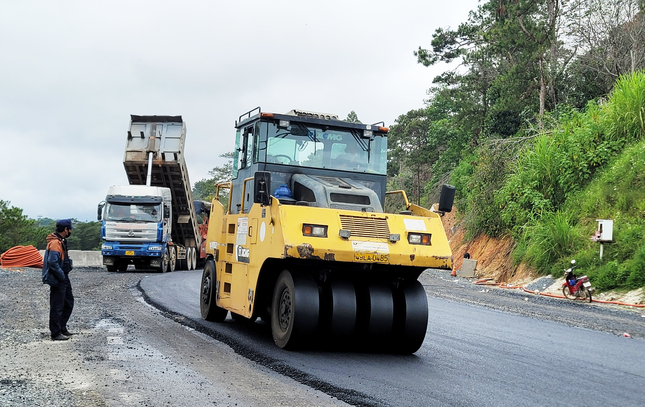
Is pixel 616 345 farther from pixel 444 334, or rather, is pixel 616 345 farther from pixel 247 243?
pixel 247 243

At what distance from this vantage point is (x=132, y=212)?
82.9ft

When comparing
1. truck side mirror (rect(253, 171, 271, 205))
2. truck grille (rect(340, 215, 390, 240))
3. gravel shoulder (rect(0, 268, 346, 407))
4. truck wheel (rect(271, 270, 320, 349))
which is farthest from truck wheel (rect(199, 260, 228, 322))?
truck grille (rect(340, 215, 390, 240))

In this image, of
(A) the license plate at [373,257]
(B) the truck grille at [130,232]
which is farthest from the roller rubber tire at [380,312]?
(B) the truck grille at [130,232]

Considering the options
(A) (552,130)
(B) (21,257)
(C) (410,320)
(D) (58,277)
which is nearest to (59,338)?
(D) (58,277)

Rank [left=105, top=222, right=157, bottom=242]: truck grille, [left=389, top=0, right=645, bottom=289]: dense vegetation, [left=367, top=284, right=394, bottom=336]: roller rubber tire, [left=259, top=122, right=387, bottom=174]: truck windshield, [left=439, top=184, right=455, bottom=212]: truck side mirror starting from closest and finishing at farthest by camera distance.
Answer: [left=367, top=284, right=394, bottom=336]: roller rubber tire
[left=439, top=184, right=455, bottom=212]: truck side mirror
[left=259, top=122, right=387, bottom=174]: truck windshield
[left=389, top=0, right=645, bottom=289]: dense vegetation
[left=105, top=222, right=157, bottom=242]: truck grille

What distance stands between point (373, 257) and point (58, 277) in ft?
13.5

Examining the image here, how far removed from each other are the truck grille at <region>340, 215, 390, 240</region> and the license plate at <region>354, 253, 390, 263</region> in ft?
0.77

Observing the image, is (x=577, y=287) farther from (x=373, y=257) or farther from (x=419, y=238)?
(x=373, y=257)

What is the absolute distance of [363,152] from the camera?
9578 millimetres

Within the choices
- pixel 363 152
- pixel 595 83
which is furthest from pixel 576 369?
pixel 595 83

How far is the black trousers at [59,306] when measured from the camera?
28.2 ft

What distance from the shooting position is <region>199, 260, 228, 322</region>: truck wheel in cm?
1073

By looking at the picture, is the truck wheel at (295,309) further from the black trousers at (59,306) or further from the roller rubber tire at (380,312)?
the black trousers at (59,306)

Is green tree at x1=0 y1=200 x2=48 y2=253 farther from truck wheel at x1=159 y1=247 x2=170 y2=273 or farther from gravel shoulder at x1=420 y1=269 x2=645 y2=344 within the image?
gravel shoulder at x1=420 y1=269 x2=645 y2=344
